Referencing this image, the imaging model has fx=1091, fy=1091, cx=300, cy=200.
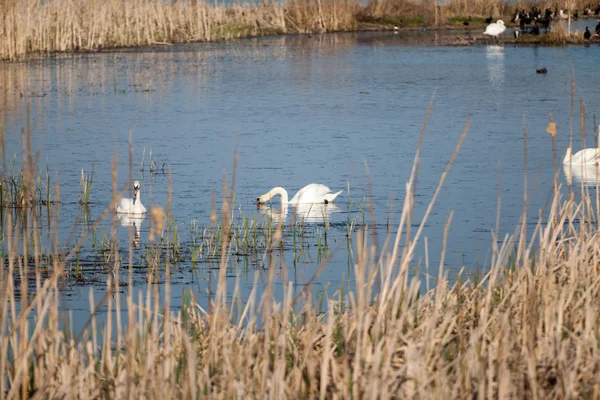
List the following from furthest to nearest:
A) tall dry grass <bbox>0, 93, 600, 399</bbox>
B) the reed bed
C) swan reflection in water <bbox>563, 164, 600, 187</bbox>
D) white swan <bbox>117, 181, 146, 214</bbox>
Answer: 1. the reed bed
2. swan reflection in water <bbox>563, 164, 600, 187</bbox>
3. white swan <bbox>117, 181, 146, 214</bbox>
4. tall dry grass <bbox>0, 93, 600, 399</bbox>

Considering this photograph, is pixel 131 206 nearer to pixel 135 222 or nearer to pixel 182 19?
→ pixel 135 222

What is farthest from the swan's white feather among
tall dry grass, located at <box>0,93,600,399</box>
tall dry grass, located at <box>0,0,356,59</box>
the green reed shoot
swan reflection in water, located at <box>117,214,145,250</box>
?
tall dry grass, located at <box>0,0,356,59</box>

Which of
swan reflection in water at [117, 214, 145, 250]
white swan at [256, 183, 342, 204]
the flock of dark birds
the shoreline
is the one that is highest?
the flock of dark birds

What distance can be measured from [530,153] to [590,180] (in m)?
1.18

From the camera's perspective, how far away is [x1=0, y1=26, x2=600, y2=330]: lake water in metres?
7.86

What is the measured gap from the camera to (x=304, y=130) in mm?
13398

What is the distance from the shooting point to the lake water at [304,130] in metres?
7.86

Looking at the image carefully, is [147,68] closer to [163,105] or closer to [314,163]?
[163,105]

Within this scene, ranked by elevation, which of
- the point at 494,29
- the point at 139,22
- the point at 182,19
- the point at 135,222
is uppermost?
the point at 182,19

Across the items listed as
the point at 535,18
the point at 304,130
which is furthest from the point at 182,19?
the point at 304,130

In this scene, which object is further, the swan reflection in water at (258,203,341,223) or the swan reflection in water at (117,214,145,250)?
the swan reflection in water at (258,203,341,223)

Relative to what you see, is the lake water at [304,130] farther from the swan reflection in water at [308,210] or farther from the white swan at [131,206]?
the white swan at [131,206]

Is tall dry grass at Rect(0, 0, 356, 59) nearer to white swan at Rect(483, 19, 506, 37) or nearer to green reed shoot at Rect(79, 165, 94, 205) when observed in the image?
white swan at Rect(483, 19, 506, 37)

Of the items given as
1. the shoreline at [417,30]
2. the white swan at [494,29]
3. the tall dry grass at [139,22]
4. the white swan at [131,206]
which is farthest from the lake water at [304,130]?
the white swan at [494,29]
